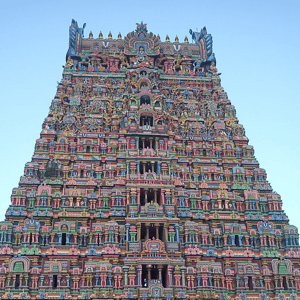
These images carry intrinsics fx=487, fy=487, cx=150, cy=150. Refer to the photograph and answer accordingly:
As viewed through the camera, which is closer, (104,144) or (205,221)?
(205,221)

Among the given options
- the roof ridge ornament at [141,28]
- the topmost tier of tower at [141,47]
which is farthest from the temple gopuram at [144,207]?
the roof ridge ornament at [141,28]

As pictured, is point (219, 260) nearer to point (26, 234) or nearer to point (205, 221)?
point (205, 221)

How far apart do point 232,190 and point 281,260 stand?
252 inches

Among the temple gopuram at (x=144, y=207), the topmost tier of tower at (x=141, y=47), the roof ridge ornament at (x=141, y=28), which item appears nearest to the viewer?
the temple gopuram at (x=144, y=207)

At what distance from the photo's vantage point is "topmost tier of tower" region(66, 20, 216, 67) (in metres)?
48.0

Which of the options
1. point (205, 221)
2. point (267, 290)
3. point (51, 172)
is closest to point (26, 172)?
point (51, 172)

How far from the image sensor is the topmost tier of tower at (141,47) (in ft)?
157

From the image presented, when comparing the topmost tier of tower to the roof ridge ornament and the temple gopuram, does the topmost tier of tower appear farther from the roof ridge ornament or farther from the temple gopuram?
the temple gopuram

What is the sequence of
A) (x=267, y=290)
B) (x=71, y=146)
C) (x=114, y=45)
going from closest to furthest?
(x=267, y=290)
(x=71, y=146)
(x=114, y=45)

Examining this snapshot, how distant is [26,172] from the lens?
3584 centimetres

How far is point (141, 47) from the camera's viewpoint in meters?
48.5

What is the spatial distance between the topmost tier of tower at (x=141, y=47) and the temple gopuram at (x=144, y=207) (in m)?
4.51

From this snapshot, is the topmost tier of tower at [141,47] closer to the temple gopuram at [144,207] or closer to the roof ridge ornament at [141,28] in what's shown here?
the roof ridge ornament at [141,28]

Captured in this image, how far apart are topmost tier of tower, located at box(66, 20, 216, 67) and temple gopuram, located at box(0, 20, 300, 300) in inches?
177
